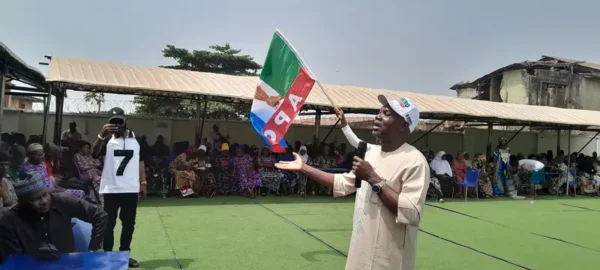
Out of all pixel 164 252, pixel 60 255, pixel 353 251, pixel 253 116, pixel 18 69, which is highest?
pixel 18 69

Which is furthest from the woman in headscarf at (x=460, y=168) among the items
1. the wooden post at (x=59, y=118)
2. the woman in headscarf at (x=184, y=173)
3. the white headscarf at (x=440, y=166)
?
the wooden post at (x=59, y=118)

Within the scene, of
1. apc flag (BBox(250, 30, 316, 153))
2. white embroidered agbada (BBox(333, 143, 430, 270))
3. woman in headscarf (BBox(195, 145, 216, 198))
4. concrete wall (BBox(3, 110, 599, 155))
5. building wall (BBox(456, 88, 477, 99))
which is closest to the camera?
white embroidered agbada (BBox(333, 143, 430, 270))

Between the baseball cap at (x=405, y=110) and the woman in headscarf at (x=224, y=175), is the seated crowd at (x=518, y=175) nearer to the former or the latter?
the woman in headscarf at (x=224, y=175)

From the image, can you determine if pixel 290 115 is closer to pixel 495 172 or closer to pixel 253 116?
pixel 253 116

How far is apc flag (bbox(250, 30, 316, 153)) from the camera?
11.9 ft

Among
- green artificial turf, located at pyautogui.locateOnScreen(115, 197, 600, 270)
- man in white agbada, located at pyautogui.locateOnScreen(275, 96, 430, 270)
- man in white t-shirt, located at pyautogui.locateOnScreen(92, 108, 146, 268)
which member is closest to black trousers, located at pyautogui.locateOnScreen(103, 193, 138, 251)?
man in white t-shirt, located at pyautogui.locateOnScreen(92, 108, 146, 268)

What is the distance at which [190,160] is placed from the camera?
9.84 metres

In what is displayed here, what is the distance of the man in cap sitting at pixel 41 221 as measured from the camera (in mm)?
2814

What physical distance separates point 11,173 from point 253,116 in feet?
12.3

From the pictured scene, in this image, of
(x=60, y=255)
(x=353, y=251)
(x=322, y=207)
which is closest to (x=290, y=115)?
(x=353, y=251)

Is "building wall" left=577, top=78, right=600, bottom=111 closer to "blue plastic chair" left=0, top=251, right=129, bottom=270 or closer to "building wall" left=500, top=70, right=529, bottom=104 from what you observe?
"building wall" left=500, top=70, right=529, bottom=104

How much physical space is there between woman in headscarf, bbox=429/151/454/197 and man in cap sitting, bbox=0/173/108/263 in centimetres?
944

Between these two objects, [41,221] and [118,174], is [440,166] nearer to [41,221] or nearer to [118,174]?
[118,174]

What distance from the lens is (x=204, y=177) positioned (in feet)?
32.4
